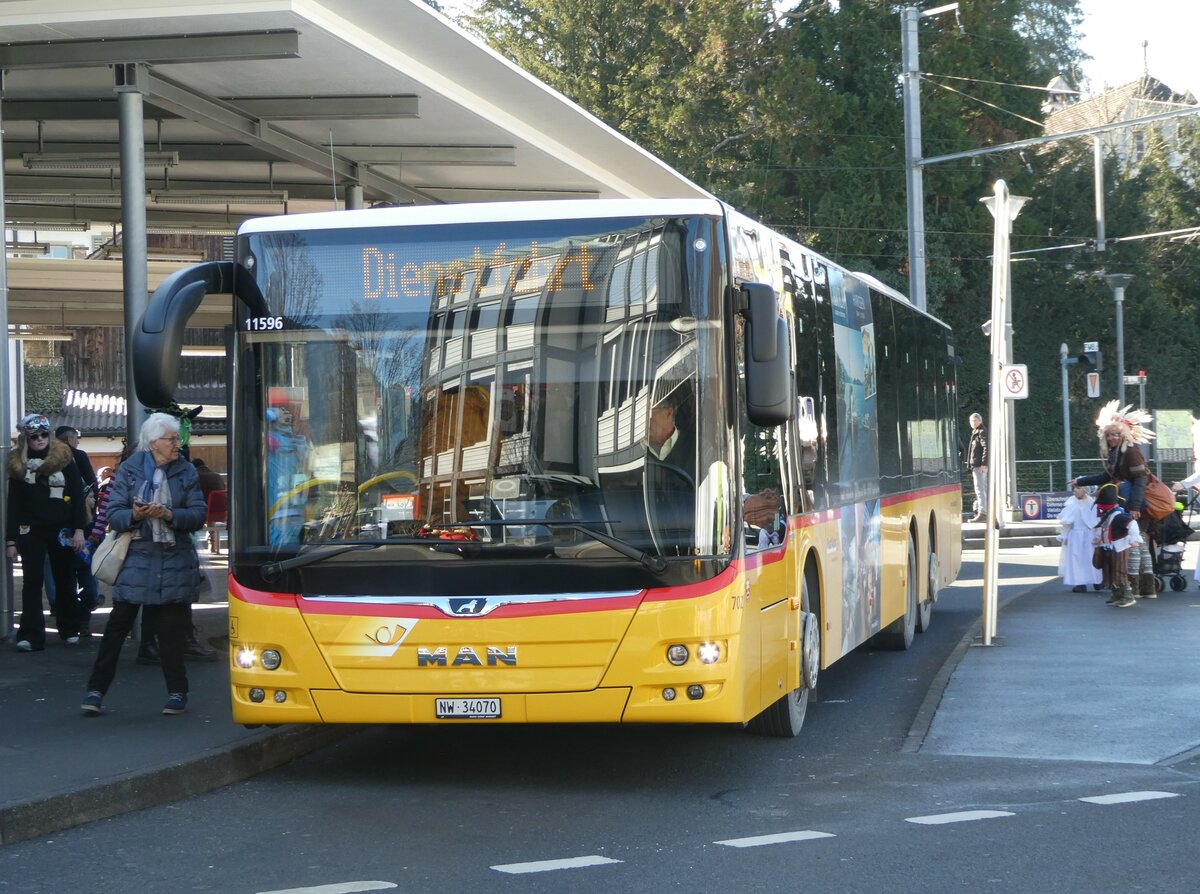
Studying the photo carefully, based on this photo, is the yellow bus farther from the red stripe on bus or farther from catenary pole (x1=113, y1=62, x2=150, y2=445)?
catenary pole (x1=113, y1=62, x2=150, y2=445)

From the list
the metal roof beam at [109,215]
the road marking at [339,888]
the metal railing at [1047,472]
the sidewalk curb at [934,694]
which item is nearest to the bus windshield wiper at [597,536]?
the road marking at [339,888]

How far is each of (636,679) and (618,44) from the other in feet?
151

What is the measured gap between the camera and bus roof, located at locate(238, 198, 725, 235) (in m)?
8.55

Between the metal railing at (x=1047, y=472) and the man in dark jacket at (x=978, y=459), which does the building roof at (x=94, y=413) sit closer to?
the metal railing at (x=1047, y=472)

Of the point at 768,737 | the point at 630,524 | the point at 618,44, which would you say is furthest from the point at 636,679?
the point at 618,44

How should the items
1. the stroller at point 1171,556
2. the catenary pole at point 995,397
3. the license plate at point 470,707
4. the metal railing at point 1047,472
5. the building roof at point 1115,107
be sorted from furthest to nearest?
the building roof at point 1115,107 < the metal railing at point 1047,472 < the stroller at point 1171,556 < the catenary pole at point 995,397 < the license plate at point 470,707

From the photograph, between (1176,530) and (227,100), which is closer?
(227,100)

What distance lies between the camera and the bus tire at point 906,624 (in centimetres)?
1514

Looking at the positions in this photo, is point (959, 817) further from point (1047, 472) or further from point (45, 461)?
point (1047, 472)

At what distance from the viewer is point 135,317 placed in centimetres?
1407

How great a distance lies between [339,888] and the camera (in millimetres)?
6535

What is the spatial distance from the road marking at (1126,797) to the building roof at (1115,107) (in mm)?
53371

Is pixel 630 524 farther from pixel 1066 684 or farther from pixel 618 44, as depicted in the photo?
pixel 618 44

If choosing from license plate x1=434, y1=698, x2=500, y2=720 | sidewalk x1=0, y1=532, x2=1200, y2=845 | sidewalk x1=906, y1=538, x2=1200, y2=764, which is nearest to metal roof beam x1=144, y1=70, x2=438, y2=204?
sidewalk x1=0, y1=532, x2=1200, y2=845
